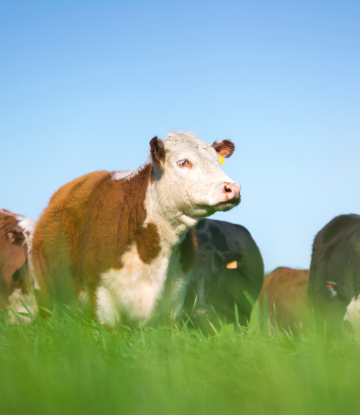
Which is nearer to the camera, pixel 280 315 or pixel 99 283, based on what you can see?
pixel 99 283

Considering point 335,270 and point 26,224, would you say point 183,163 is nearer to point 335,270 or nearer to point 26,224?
point 335,270

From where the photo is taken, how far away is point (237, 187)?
13.6ft

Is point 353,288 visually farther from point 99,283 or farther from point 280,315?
point 280,315

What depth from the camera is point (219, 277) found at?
7.46 m

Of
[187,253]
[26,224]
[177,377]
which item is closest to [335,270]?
[187,253]

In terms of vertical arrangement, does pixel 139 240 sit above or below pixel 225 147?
below

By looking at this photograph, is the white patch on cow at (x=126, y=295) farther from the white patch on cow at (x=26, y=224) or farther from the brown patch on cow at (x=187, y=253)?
the white patch on cow at (x=26, y=224)

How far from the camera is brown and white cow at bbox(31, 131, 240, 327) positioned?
4340 mm

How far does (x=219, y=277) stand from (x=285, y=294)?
2.93 meters

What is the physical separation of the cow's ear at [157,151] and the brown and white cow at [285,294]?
17.0ft

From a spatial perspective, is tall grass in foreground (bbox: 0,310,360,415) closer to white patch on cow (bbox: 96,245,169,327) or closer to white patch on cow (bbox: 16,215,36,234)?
white patch on cow (bbox: 96,245,169,327)

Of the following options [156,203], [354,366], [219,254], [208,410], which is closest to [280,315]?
[219,254]

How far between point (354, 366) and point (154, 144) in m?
2.98

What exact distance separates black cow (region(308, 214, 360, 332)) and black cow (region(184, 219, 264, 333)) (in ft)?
3.90
